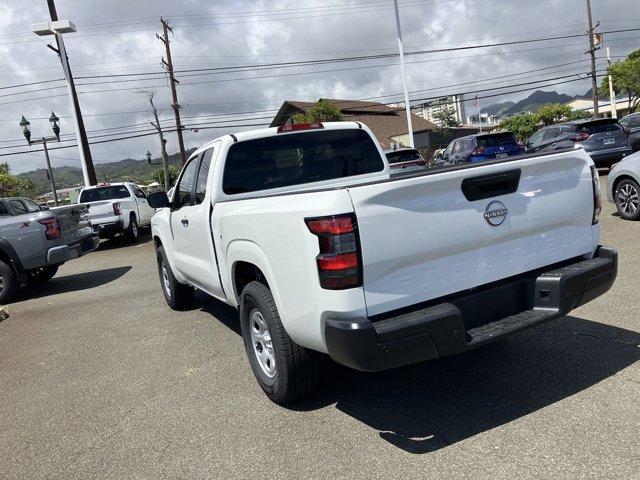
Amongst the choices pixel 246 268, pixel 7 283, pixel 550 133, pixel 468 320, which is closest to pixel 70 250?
pixel 7 283

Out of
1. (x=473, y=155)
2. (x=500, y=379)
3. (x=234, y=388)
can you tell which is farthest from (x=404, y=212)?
(x=473, y=155)

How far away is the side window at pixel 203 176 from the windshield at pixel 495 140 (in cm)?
1311

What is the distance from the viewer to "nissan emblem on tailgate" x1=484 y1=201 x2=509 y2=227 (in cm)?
317

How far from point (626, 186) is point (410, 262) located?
7.31m

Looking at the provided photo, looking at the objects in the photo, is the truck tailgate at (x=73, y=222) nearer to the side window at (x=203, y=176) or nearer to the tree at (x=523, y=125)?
the side window at (x=203, y=176)

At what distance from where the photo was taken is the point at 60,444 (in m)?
3.67

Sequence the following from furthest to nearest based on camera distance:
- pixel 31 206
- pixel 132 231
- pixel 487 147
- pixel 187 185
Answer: pixel 132 231, pixel 487 147, pixel 31 206, pixel 187 185

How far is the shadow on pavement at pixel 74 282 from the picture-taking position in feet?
32.6

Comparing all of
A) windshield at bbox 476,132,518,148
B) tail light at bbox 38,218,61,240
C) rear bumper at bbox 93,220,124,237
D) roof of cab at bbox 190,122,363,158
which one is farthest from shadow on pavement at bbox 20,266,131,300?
windshield at bbox 476,132,518,148

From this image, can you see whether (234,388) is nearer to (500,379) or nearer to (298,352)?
(298,352)

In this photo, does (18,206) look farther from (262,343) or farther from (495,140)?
(495,140)

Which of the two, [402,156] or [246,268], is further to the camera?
[402,156]

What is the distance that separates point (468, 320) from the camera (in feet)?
10.3

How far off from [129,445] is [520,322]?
2.55 metres
